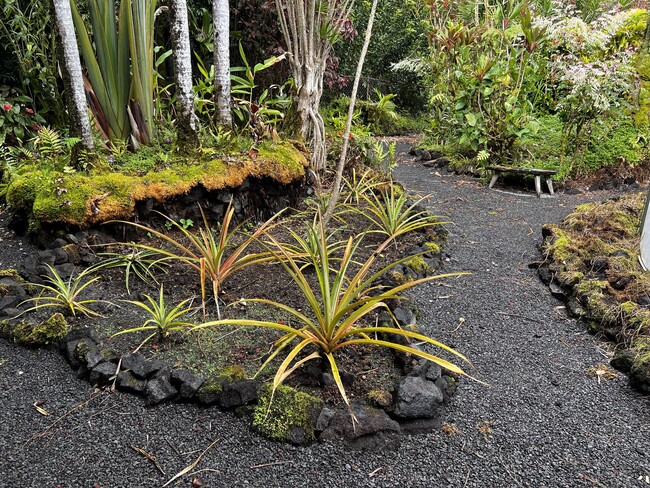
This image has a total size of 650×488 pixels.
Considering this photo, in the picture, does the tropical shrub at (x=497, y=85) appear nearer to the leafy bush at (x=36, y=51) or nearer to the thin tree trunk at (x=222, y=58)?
the thin tree trunk at (x=222, y=58)

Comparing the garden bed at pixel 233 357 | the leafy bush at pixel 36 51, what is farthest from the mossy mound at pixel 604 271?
the leafy bush at pixel 36 51

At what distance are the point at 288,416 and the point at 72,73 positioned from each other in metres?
2.71

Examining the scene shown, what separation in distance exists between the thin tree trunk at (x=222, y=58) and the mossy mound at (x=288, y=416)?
2.69m

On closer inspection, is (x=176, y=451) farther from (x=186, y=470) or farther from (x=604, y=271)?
(x=604, y=271)

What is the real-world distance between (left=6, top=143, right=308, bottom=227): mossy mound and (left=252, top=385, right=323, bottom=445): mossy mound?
1783 mm

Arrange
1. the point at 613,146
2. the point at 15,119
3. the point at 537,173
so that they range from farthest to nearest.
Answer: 1. the point at 613,146
2. the point at 537,173
3. the point at 15,119

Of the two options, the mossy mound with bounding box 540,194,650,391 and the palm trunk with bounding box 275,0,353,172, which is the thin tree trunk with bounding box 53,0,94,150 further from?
the mossy mound with bounding box 540,194,650,391

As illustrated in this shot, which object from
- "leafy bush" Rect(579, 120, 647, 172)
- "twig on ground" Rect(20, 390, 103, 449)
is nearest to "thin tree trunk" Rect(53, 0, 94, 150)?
"twig on ground" Rect(20, 390, 103, 449)

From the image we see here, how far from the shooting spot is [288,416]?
1715mm

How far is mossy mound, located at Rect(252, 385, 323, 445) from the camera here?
5.53ft

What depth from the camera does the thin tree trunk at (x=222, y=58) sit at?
362 cm

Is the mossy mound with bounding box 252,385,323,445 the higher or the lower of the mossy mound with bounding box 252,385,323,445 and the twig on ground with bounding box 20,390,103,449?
the higher

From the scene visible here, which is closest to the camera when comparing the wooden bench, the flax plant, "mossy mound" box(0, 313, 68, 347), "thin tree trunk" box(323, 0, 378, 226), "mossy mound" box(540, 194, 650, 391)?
"mossy mound" box(0, 313, 68, 347)

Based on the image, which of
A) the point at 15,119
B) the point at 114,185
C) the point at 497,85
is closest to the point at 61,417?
the point at 114,185
